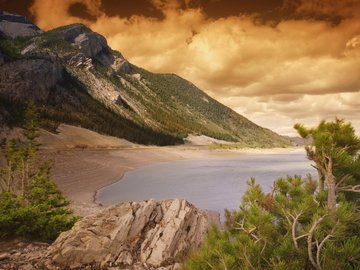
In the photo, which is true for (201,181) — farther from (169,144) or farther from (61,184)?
(169,144)

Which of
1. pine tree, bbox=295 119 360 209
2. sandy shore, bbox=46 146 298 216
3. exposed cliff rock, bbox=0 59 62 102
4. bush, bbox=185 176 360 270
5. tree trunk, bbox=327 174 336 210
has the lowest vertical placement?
sandy shore, bbox=46 146 298 216

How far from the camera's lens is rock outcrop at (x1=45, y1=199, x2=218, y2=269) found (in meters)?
11.4

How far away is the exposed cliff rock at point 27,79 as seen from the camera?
119062mm

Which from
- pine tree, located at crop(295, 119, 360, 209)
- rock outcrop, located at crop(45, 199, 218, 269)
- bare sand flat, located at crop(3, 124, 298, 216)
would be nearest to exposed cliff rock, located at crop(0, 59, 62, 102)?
bare sand flat, located at crop(3, 124, 298, 216)

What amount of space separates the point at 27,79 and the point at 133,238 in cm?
12478

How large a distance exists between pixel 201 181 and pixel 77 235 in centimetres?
3282

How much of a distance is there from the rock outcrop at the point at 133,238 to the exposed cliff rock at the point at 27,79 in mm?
111154

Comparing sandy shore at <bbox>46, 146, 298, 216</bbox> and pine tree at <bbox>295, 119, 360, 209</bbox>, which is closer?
pine tree at <bbox>295, 119, 360, 209</bbox>

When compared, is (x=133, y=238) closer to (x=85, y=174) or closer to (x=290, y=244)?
(x=290, y=244)

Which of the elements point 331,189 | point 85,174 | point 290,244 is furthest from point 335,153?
point 85,174

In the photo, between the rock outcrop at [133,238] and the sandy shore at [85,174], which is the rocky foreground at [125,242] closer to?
the rock outcrop at [133,238]

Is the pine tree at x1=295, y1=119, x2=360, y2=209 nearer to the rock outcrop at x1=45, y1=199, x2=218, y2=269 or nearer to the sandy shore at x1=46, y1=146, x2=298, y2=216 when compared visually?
the rock outcrop at x1=45, y1=199, x2=218, y2=269

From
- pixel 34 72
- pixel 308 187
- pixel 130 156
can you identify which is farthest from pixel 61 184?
pixel 34 72

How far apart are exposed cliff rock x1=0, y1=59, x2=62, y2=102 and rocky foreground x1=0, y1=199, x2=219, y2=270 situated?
111 meters
